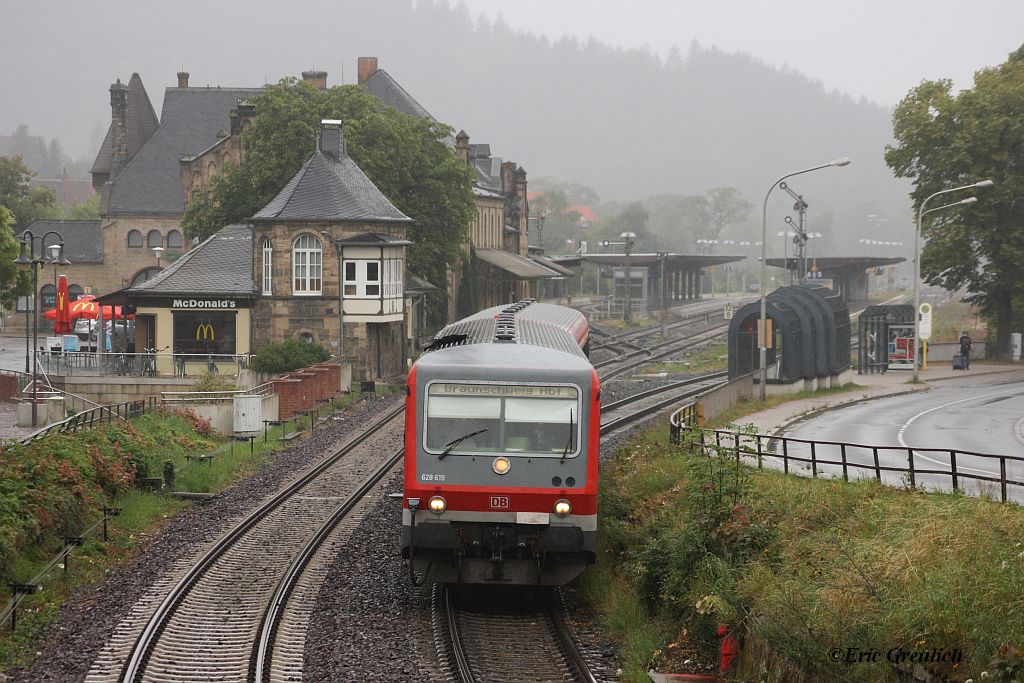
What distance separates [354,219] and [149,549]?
29.3 meters

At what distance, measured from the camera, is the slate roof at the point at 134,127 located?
92500 mm

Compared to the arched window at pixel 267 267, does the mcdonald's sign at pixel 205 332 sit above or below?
below

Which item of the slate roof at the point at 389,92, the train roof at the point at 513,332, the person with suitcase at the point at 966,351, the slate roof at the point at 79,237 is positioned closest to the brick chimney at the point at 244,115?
the slate roof at the point at 389,92

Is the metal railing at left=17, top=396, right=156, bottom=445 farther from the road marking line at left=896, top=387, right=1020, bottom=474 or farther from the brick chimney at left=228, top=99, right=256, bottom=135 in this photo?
the brick chimney at left=228, top=99, right=256, bottom=135

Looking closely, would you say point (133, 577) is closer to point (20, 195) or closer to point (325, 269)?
point (325, 269)

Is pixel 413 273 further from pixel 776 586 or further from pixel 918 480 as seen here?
pixel 776 586

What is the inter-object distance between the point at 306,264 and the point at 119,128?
50724mm

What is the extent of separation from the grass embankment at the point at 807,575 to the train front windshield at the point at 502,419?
2087 millimetres

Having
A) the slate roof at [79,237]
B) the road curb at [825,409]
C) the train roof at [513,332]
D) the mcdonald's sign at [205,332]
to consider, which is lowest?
the road curb at [825,409]

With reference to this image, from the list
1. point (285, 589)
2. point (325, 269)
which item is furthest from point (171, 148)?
point (285, 589)

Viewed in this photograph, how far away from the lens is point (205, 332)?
A: 47844 millimetres

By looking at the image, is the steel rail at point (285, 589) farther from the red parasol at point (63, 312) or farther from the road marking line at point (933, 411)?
the red parasol at point (63, 312)

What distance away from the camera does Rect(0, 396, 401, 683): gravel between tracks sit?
1369cm

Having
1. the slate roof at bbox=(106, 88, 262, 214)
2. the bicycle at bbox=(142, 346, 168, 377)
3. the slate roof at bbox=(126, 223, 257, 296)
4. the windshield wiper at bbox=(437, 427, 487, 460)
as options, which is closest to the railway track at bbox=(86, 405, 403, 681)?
the windshield wiper at bbox=(437, 427, 487, 460)
